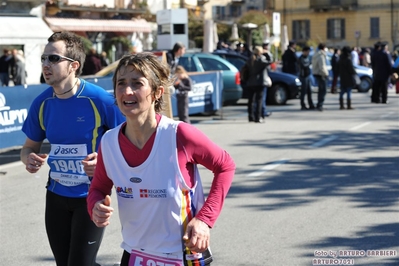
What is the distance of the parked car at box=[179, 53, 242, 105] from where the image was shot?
20.3m

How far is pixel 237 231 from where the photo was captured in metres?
7.53

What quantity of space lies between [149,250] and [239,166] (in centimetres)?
786

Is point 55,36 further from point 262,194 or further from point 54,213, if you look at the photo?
point 262,194

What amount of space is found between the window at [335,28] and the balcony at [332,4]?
4.51 ft

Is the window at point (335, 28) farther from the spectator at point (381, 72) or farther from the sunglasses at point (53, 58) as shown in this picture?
the sunglasses at point (53, 58)

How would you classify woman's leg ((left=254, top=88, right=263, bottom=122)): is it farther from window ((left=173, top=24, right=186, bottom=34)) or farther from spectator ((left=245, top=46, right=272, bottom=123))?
window ((left=173, top=24, right=186, bottom=34))

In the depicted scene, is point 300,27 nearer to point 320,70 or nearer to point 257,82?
point 320,70

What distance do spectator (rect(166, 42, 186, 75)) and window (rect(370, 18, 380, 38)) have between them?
66001mm

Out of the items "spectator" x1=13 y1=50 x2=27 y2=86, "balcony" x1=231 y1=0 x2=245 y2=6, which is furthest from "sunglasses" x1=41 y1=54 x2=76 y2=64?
"balcony" x1=231 y1=0 x2=245 y2=6

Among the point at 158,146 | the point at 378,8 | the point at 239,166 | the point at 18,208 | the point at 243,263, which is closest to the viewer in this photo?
the point at 158,146

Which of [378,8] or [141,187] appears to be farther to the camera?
[378,8]

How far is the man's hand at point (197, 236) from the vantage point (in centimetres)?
332

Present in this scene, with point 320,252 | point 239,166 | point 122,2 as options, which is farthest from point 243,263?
point 122,2

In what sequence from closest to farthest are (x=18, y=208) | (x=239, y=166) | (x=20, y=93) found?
(x=18, y=208), (x=239, y=166), (x=20, y=93)
